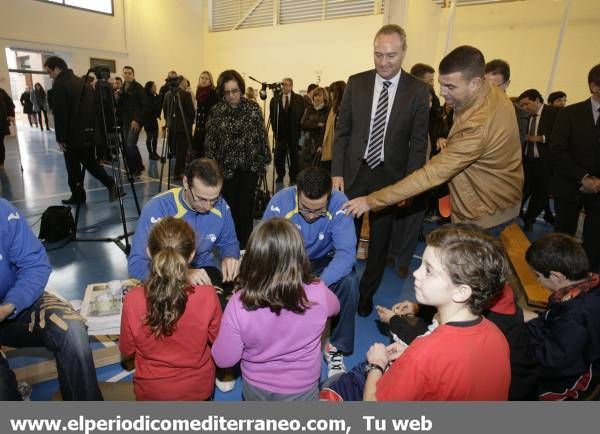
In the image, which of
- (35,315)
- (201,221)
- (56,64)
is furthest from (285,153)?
(35,315)

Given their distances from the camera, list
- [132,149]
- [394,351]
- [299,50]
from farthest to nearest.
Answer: [299,50], [132,149], [394,351]

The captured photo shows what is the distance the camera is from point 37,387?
196 cm

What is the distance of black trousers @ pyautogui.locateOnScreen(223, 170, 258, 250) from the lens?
3596mm

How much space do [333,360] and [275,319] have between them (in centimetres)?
99

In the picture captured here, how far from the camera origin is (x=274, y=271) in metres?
1.34

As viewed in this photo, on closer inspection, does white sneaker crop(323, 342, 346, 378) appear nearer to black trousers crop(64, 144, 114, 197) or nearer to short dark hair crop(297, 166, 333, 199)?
short dark hair crop(297, 166, 333, 199)

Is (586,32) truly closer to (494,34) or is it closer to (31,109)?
(494,34)

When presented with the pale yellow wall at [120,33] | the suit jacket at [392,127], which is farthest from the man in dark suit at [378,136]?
the pale yellow wall at [120,33]

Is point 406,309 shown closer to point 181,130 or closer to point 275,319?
point 275,319

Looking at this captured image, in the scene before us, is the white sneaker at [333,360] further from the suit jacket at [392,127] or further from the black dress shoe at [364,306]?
the suit jacket at [392,127]

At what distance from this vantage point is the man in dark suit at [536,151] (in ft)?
15.0

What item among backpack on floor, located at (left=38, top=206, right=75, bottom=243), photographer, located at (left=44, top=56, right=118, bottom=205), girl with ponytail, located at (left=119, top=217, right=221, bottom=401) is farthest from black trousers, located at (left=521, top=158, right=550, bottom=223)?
photographer, located at (left=44, top=56, right=118, bottom=205)

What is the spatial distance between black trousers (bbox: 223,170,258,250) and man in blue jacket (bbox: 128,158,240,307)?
1.25 meters

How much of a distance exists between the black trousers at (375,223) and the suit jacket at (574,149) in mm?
1368
